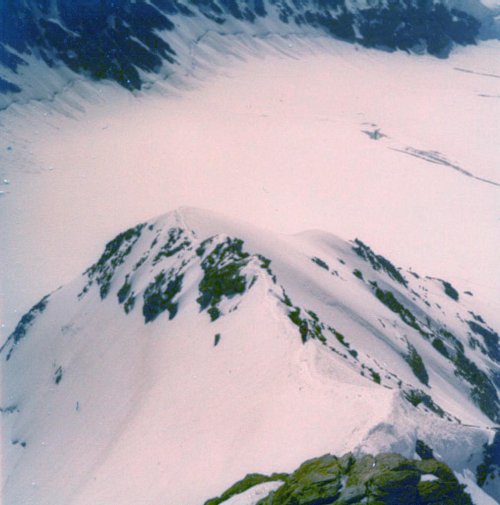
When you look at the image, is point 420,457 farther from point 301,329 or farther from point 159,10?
point 159,10

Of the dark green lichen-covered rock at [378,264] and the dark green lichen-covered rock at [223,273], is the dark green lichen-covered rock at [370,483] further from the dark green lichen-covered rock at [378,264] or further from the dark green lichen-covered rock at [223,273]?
the dark green lichen-covered rock at [378,264]

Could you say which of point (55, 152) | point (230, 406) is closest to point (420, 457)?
point (230, 406)

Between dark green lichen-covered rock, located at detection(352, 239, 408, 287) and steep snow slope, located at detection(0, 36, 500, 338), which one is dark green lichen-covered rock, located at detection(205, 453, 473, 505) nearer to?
dark green lichen-covered rock, located at detection(352, 239, 408, 287)

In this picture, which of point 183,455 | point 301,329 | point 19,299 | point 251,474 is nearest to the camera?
point 251,474

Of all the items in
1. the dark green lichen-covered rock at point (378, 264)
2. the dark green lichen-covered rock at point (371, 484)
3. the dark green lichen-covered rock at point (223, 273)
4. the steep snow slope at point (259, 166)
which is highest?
the dark green lichen-covered rock at point (371, 484)

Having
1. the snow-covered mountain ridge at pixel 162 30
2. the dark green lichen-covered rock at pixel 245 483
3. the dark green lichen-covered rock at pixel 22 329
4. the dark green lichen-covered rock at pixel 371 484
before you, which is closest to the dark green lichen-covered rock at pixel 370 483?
the dark green lichen-covered rock at pixel 371 484
